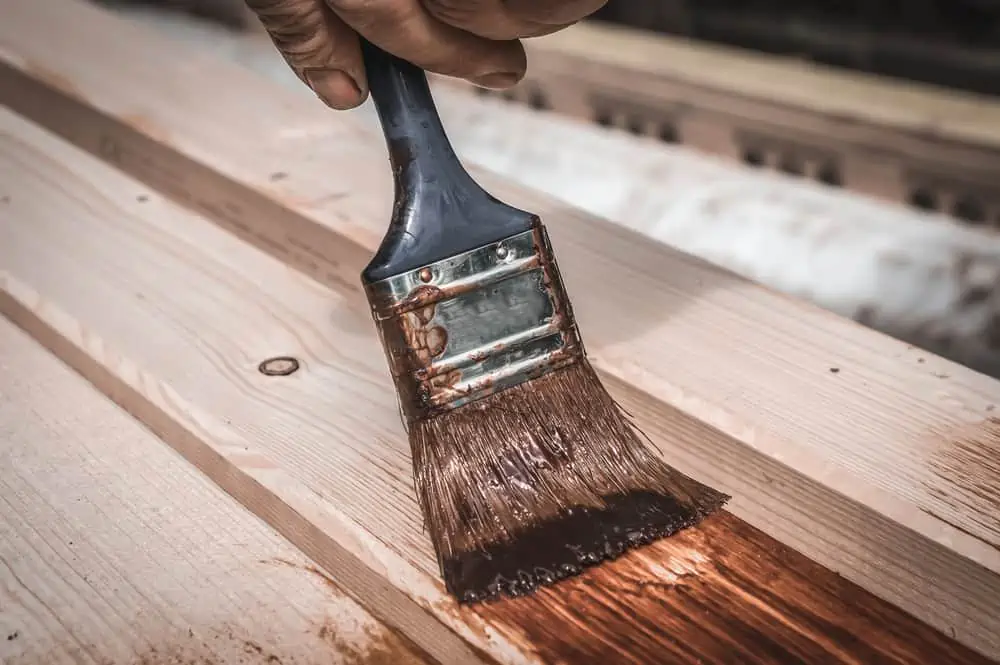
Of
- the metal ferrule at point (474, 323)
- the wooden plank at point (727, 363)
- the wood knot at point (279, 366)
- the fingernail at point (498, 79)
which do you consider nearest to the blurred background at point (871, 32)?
the wooden plank at point (727, 363)

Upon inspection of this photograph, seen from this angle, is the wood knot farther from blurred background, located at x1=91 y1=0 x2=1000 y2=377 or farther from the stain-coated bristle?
blurred background, located at x1=91 y1=0 x2=1000 y2=377

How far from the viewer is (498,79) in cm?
121

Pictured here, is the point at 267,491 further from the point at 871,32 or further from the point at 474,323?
the point at 871,32

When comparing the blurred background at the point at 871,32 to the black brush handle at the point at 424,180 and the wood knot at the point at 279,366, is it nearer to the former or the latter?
the black brush handle at the point at 424,180

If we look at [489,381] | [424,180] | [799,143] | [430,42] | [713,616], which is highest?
[430,42]

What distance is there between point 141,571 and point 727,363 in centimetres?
69

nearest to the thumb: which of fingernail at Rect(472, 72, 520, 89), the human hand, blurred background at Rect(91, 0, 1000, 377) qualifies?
the human hand

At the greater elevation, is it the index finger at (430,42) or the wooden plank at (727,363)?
the index finger at (430,42)

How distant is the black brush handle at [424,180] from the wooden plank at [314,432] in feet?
0.82

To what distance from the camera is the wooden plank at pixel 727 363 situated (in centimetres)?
102

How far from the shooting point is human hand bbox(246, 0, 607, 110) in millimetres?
1036

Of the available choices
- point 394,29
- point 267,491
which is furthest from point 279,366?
point 394,29

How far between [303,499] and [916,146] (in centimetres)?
156

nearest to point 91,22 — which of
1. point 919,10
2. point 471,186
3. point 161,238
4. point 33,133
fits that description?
point 33,133
